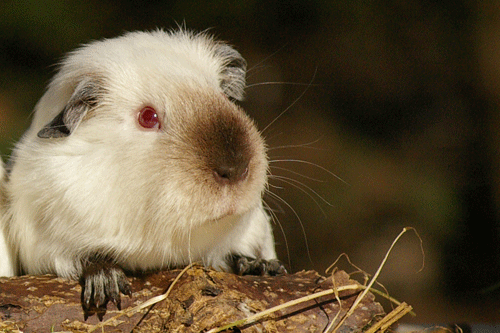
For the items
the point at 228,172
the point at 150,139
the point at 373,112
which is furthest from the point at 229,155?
the point at 373,112

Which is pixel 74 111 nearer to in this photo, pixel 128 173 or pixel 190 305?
pixel 128 173

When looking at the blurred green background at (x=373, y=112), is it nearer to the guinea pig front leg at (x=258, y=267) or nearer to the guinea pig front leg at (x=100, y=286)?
the guinea pig front leg at (x=258, y=267)

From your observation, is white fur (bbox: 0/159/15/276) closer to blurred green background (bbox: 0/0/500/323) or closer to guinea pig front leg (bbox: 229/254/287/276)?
guinea pig front leg (bbox: 229/254/287/276)

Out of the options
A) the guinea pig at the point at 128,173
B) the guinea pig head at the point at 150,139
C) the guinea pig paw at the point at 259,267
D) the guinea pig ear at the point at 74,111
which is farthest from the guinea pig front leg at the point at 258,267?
the guinea pig ear at the point at 74,111

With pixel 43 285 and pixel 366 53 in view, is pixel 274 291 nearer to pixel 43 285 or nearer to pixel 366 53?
pixel 43 285

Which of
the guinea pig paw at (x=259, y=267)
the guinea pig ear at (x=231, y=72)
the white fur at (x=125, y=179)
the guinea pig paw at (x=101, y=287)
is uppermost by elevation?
the guinea pig ear at (x=231, y=72)

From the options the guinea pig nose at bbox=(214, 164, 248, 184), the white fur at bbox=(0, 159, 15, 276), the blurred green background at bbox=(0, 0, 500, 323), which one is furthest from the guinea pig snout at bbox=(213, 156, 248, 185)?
the blurred green background at bbox=(0, 0, 500, 323)

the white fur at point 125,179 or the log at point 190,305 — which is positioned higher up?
the white fur at point 125,179
